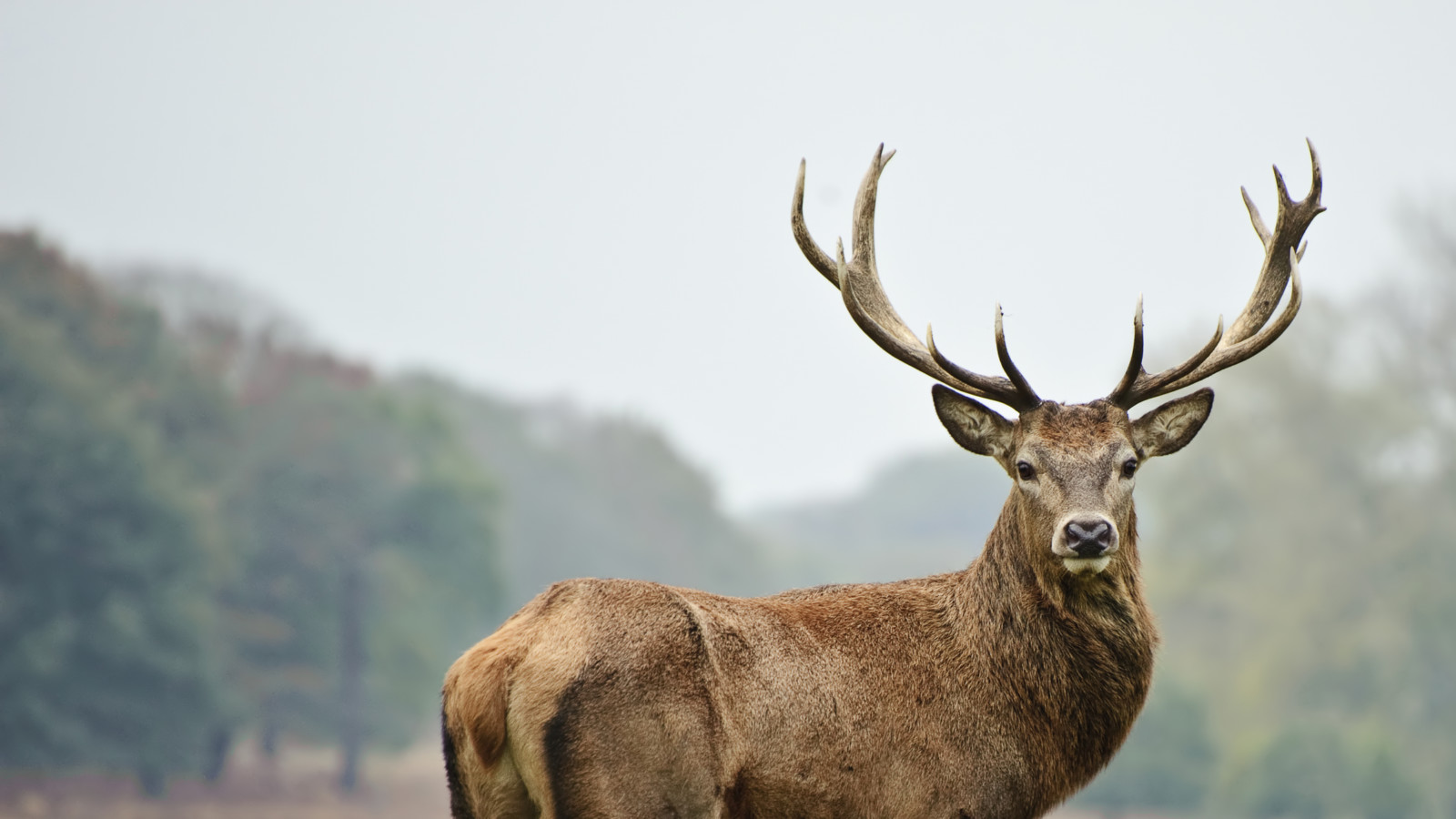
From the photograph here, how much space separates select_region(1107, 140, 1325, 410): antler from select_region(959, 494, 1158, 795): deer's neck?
40.1 inches

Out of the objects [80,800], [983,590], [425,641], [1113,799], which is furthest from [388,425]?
[983,590]

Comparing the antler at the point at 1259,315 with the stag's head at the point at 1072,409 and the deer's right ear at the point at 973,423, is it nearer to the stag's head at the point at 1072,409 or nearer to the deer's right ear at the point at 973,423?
the stag's head at the point at 1072,409

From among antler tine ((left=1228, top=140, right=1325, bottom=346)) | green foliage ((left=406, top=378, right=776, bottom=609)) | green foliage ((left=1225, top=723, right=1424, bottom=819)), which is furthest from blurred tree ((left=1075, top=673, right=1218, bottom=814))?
green foliage ((left=406, top=378, right=776, bottom=609))

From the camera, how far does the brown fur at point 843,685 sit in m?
6.68

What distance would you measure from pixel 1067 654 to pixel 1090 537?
29.8 inches

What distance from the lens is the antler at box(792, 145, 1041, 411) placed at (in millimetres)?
8586

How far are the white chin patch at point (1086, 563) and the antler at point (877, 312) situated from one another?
112 centimetres

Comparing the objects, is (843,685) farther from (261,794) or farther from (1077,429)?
(261,794)

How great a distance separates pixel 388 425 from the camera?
69.4m

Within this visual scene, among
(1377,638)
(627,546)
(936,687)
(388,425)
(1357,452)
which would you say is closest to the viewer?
(936,687)

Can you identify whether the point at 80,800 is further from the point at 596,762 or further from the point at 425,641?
the point at 596,762

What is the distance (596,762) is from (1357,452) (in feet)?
198

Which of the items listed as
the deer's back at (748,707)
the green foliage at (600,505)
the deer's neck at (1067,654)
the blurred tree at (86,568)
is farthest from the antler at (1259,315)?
the green foliage at (600,505)

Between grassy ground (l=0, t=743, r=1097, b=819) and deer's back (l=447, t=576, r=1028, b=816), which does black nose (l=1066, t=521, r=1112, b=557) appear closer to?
deer's back (l=447, t=576, r=1028, b=816)
